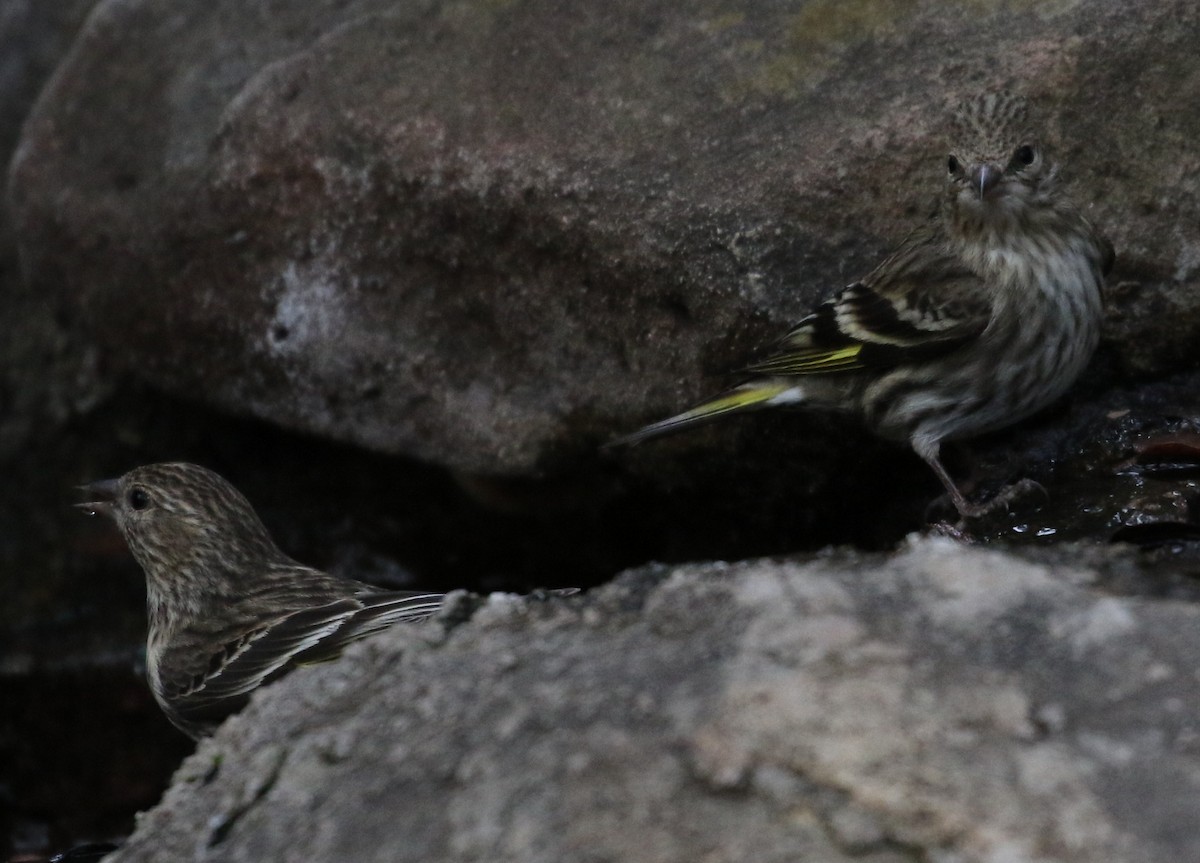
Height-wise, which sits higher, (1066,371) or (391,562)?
(1066,371)

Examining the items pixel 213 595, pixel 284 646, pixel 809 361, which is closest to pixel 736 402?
pixel 809 361

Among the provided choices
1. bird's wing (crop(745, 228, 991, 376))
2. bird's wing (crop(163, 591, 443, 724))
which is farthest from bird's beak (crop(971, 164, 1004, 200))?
bird's wing (crop(163, 591, 443, 724))

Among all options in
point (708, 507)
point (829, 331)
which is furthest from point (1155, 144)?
point (708, 507)

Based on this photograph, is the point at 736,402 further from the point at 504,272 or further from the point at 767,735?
the point at 767,735

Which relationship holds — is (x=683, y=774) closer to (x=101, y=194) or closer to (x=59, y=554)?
(x=101, y=194)

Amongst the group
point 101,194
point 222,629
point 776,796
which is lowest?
point 222,629

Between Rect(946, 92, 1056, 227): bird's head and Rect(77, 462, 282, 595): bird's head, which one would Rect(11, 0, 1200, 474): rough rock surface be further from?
Rect(77, 462, 282, 595): bird's head
